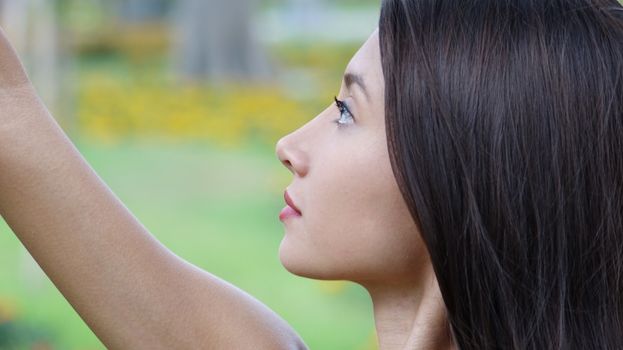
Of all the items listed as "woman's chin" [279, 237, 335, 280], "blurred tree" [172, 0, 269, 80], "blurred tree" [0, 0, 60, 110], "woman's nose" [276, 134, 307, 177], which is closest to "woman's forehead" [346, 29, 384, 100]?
"woman's nose" [276, 134, 307, 177]

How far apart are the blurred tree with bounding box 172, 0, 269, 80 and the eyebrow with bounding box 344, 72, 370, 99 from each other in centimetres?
1114

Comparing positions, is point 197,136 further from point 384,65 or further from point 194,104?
point 384,65

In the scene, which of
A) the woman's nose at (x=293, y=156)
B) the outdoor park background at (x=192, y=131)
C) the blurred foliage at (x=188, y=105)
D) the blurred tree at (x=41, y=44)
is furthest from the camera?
the blurred foliage at (x=188, y=105)

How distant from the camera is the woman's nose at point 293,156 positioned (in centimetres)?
162

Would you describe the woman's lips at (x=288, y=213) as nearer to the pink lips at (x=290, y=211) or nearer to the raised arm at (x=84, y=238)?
the pink lips at (x=290, y=211)

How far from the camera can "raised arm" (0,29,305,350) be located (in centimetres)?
152

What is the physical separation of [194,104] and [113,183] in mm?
3706

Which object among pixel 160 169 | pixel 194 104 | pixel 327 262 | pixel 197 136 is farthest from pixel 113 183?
pixel 327 262

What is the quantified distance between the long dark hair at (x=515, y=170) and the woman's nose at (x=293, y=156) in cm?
13

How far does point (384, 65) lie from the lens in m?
1.59

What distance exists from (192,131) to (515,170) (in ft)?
28.0

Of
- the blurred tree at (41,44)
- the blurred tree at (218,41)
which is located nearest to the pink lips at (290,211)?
the blurred tree at (41,44)

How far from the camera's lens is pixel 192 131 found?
9.96 m

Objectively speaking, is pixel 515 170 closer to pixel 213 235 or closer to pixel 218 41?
pixel 213 235
